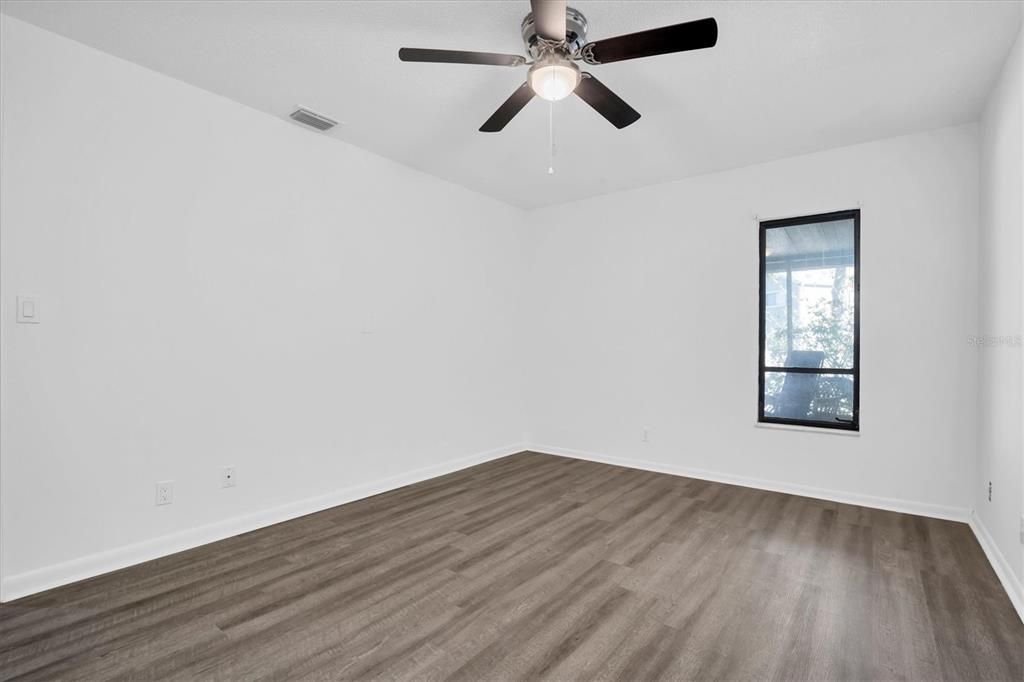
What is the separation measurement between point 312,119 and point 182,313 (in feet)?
5.08

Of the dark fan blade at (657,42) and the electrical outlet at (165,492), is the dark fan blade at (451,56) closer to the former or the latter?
the dark fan blade at (657,42)

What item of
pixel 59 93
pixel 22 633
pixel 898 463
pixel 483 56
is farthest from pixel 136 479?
pixel 898 463

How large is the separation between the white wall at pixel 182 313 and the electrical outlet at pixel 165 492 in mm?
31

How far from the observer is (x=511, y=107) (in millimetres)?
2629

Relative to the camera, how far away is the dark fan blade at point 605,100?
7.95ft

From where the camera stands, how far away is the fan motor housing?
2.29 metres

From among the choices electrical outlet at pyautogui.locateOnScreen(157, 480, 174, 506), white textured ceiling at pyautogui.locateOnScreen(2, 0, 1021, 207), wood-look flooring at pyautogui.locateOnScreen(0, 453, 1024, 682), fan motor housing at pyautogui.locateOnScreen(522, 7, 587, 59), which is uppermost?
white textured ceiling at pyautogui.locateOnScreen(2, 0, 1021, 207)

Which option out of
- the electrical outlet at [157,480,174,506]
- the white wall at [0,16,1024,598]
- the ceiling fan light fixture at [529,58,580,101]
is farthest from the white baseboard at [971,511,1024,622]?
the electrical outlet at [157,480,174,506]

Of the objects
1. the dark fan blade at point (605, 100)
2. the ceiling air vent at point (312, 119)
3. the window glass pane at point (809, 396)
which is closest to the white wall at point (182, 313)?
the ceiling air vent at point (312, 119)

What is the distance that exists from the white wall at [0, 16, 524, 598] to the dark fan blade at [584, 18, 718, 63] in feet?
7.83

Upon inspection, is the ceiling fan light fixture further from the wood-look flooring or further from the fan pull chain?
the wood-look flooring

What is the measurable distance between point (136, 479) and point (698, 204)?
468 cm

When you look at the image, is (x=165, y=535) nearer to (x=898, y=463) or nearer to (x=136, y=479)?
(x=136, y=479)

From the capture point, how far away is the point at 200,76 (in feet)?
9.62
